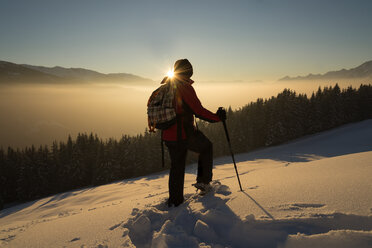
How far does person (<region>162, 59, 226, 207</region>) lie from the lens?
12.6ft

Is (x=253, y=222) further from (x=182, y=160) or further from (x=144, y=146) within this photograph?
(x=144, y=146)

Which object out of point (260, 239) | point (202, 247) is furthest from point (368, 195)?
point (202, 247)

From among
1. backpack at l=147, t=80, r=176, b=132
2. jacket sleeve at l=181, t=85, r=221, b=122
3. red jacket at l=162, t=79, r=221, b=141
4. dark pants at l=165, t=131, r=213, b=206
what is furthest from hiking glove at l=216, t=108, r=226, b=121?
backpack at l=147, t=80, r=176, b=132

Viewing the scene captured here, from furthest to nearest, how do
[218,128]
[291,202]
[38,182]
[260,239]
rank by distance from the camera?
1. [218,128]
2. [38,182]
3. [291,202]
4. [260,239]

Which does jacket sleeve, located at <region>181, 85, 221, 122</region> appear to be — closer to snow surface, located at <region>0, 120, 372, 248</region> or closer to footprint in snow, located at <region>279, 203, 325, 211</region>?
snow surface, located at <region>0, 120, 372, 248</region>

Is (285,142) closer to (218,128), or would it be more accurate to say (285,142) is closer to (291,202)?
(218,128)

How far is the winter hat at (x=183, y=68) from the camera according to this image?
4090 mm

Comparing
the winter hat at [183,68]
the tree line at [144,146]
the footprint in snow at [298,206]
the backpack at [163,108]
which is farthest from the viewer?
the tree line at [144,146]

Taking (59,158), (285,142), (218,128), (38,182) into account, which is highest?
(218,128)

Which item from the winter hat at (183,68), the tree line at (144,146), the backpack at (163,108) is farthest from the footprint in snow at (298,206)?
the tree line at (144,146)

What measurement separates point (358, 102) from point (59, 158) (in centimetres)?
8848

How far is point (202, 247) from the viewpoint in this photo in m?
2.28

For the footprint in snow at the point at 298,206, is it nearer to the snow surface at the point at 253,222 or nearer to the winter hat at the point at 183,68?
the snow surface at the point at 253,222

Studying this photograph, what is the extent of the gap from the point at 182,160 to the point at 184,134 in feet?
1.85
